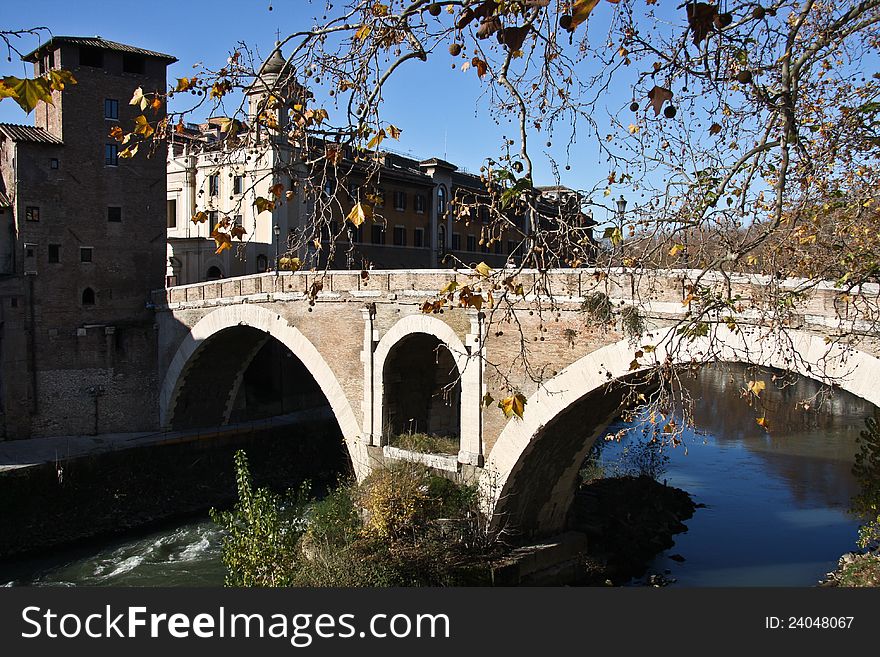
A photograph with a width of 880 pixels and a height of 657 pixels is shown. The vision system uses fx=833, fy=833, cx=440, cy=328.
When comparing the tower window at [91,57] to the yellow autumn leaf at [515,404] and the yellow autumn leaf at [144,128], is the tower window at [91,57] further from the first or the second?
the yellow autumn leaf at [515,404]

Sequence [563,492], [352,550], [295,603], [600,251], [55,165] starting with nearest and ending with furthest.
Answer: [600,251]
[295,603]
[352,550]
[563,492]
[55,165]

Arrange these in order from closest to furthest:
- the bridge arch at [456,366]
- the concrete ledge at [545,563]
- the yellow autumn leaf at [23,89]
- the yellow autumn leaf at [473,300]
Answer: the yellow autumn leaf at [23,89]
the yellow autumn leaf at [473,300]
the concrete ledge at [545,563]
the bridge arch at [456,366]

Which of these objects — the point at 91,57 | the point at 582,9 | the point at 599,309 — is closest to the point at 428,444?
the point at 599,309

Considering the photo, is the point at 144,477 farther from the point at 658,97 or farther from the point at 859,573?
the point at 658,97

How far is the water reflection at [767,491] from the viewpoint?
598 inches

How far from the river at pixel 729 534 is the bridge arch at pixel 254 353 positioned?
11.6 ft

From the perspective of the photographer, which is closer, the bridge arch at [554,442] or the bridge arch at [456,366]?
the bridge arch at [554,442]

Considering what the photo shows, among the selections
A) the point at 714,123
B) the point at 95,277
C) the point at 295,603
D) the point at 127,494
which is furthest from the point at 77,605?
the point at 95,277

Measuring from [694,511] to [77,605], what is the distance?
1454 cm

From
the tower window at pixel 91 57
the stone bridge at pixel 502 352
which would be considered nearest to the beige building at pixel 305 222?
the tower window at pixel 91 57

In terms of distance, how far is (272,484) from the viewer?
21375mm

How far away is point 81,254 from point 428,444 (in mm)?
11560

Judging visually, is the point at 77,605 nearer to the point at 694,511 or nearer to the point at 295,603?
the point at 295,603

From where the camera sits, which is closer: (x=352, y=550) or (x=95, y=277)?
(x=352, y=550)
